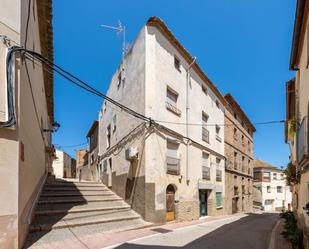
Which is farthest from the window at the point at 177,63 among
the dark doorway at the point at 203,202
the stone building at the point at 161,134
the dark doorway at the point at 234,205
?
the dark doorway at the point at 234,205

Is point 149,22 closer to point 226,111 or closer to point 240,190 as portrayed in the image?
point 226,111

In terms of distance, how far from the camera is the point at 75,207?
29.9 feet

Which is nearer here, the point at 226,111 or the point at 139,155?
the point at 139,155

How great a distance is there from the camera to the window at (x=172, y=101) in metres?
12.6

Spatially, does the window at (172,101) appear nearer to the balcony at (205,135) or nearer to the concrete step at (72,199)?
the balcony at (205,135)

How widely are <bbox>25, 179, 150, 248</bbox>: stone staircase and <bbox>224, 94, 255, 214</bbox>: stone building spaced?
36.1ft

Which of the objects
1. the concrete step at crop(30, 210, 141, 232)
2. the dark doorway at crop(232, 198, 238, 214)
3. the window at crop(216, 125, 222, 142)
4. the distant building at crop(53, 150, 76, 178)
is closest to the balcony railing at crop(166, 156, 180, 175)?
the concrete step at crop(30, 210, 141, 232)

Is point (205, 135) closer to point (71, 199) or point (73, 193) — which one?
point (73, 193)

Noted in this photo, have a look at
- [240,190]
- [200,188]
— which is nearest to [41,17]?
[200,188]

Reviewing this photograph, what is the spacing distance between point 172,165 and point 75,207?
478cm

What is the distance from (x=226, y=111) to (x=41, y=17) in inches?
613

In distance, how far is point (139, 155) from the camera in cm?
1126

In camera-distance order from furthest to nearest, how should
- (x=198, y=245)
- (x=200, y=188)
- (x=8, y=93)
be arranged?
(x=200, y=188) → (x=198, y=245) → (x=8, y=93)

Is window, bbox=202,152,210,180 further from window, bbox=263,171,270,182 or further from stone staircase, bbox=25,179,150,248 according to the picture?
window, bbox=263,171,270,182
